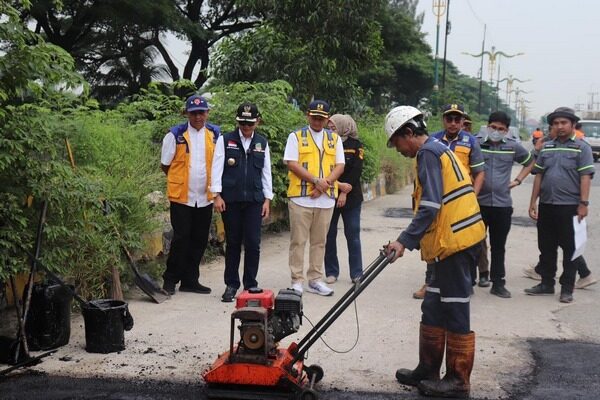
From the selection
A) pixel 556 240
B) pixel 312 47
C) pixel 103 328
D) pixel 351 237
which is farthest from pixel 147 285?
pixel 312 47

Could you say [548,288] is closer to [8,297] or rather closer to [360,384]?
[360,384]

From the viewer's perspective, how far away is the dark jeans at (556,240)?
7402 millimetres

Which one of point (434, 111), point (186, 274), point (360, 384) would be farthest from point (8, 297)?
point (434, 111)

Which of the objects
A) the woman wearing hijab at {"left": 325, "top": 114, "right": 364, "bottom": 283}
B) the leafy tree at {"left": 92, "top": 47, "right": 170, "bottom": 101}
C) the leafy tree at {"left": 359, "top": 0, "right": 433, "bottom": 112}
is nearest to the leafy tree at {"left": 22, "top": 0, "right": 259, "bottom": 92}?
the leafy tree at {"left": 92, "top": 47, "right": 170, "bottom": 101}

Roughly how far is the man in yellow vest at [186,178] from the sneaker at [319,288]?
1.06 meters

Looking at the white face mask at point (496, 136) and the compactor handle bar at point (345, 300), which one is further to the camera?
the white face mask at point (496, 136)

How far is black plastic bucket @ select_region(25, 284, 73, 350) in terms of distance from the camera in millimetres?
5383

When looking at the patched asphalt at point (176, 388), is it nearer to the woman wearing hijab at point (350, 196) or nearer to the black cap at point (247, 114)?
the black cap at point (247, 114)

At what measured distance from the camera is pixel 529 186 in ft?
68.7

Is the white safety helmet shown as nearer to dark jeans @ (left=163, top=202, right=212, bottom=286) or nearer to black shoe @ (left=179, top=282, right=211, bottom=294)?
dark jeans @ (left=163, top=202, right=212, bottom=286)

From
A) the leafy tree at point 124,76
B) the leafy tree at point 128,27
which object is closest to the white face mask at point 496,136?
the leafy tree at point 128,27

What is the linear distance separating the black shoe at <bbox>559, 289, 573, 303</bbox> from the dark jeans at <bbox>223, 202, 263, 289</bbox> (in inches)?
123

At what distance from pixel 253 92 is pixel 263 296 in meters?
6.85

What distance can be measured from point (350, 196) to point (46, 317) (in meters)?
3.60
